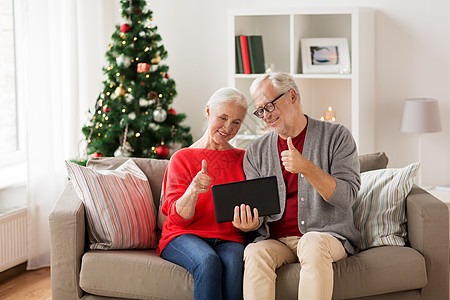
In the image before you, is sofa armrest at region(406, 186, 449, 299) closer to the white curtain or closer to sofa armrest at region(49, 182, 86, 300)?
sofa armrest at region(49, 182, 86, 300)

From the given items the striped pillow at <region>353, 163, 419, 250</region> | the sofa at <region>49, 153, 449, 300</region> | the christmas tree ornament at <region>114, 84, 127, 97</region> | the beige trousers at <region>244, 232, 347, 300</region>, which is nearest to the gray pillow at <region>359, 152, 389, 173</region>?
the striped pillow at <region>353, 163, 419, 250</region>

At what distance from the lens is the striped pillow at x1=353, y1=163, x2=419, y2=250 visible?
256 cm

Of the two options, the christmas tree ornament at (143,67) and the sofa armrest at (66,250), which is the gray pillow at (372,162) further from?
the christmas tree ornament at (143,67)

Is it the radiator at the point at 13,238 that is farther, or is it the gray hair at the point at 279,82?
the radiator at the point at 13,238

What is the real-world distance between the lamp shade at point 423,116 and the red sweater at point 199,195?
1.53m

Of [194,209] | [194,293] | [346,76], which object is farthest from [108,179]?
[346,76]

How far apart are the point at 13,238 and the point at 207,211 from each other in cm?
158

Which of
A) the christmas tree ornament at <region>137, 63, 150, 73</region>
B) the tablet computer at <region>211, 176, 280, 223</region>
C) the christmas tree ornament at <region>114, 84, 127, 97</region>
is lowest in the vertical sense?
the tablet computer at <region>211, 176, 280, 223</region>

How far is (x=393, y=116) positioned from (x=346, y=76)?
509 mm

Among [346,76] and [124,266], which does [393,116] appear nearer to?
[346,76]

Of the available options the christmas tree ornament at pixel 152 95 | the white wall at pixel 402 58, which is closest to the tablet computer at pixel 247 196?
the christmas tree ornament at pixel 152 95

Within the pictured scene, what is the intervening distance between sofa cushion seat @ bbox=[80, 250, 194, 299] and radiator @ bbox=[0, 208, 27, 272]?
1.14 metres

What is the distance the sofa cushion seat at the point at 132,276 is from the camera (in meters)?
2.39

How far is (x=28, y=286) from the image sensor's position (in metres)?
3.45
